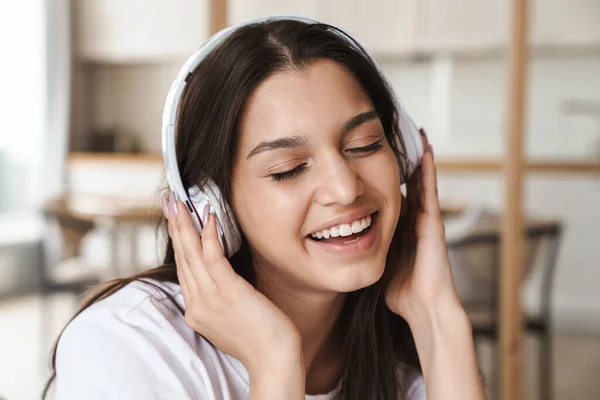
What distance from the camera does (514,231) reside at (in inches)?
96.4

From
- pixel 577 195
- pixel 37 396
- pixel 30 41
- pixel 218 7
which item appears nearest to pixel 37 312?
pixel 37 396

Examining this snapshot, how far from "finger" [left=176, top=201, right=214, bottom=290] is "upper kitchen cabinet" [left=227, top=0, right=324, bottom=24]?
957 mm

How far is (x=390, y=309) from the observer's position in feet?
3.85

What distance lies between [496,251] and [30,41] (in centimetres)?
170

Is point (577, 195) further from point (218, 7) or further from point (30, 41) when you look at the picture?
point (30, 41)

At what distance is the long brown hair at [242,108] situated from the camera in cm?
95

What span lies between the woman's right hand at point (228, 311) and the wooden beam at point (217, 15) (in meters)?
0.89

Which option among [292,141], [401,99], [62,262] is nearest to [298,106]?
[292,141]

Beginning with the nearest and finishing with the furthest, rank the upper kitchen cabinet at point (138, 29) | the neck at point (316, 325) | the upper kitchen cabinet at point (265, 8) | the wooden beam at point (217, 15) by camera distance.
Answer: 1. the neck at point (316, 325)
2. the upper kitchen cabinet at point (138, 29)
3. the wooden beam at point (217, 15)
4. the upper kitchen cabinet at point (265, 8)

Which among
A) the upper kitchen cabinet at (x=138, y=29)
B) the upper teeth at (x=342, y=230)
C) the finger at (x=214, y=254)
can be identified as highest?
the upper kitchen cabinet at (x=138, y=29)

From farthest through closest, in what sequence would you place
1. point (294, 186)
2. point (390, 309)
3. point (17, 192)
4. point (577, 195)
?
point (577, 195)
point (17, 192)
point (390, 309)
point (294, 186)

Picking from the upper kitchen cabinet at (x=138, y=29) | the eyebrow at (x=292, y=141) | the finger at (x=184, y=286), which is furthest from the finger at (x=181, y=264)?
the upper kitchen cabinet at (x=138, y=29)

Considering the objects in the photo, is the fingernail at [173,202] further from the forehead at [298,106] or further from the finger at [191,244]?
the forehead at [298,106]

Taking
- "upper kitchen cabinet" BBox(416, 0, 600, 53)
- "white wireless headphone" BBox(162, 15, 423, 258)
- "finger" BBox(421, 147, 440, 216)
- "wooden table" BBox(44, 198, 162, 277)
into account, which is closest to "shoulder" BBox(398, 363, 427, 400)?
"finger" BBox(421, 147, 440, 216)
